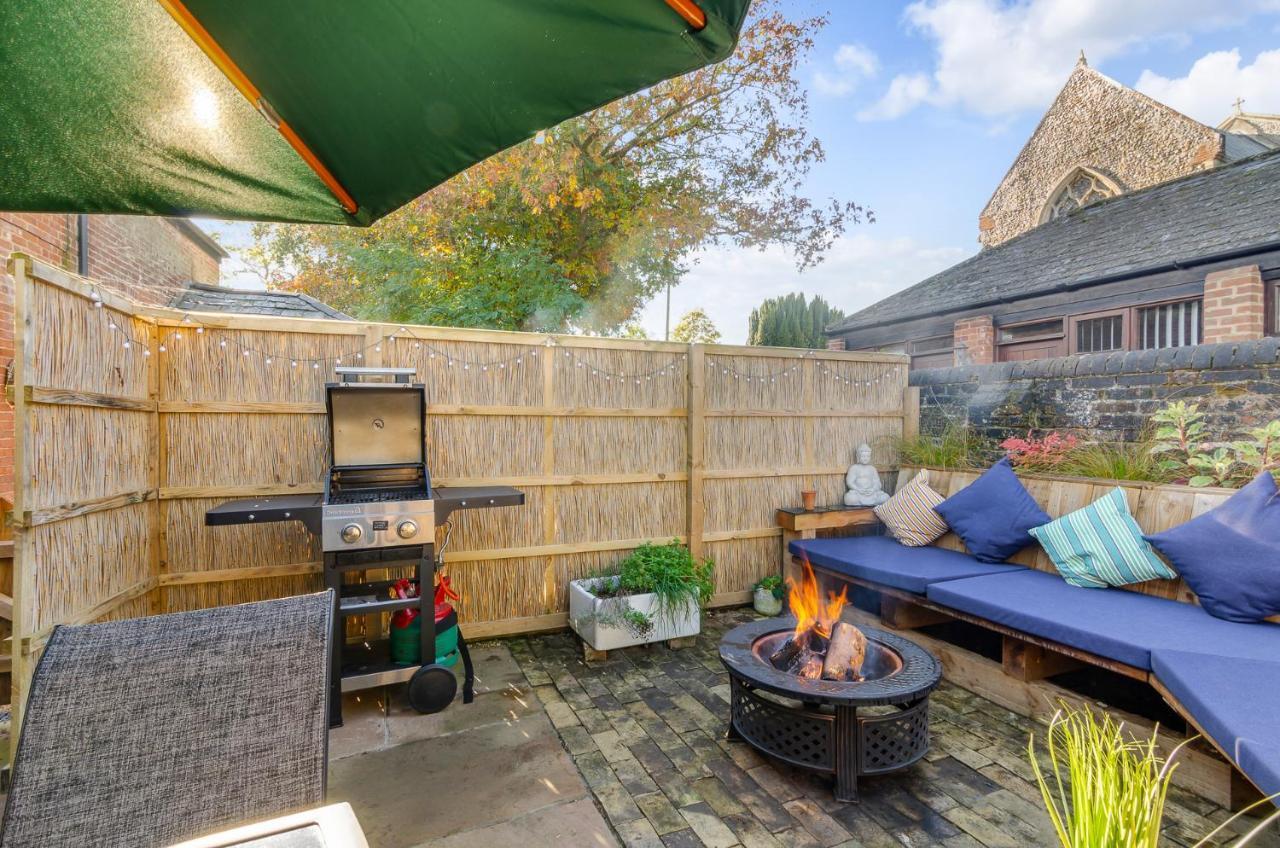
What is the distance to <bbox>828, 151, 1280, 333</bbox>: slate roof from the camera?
19.8 feet

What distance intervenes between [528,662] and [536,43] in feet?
11.3

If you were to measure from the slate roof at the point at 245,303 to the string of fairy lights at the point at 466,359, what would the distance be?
68cm

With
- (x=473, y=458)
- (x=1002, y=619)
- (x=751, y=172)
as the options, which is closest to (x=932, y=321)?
(x=751, y=172)

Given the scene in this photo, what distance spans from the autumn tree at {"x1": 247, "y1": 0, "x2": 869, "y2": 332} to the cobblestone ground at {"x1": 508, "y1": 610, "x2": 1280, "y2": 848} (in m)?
6.50

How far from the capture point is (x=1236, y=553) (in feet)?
9.27

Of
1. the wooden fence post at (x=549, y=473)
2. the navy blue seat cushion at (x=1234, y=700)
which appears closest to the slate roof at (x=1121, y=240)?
the navy blue seat cushion at (x=1234, y=700)

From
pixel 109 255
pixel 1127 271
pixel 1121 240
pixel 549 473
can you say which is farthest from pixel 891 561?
pixel 109 255

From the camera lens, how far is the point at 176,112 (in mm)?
1366

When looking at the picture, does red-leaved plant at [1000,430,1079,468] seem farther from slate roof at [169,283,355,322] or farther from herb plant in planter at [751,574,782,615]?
slate roof at [169,283,355,322]

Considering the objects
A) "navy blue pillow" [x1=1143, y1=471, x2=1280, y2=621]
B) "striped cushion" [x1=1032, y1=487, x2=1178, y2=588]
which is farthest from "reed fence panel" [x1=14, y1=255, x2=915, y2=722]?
"navy blue pillow" [x1=1143, y1=471, x2=1280, y2=621]

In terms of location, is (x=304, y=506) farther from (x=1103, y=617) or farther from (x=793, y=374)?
(x=1103, y=617)

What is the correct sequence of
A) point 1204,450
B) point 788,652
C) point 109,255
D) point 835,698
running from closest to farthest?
point 835,698
point 788,652
point 1204,450
point 109,255

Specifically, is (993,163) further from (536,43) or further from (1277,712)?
(536,43)

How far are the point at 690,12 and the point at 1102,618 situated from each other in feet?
10.6
